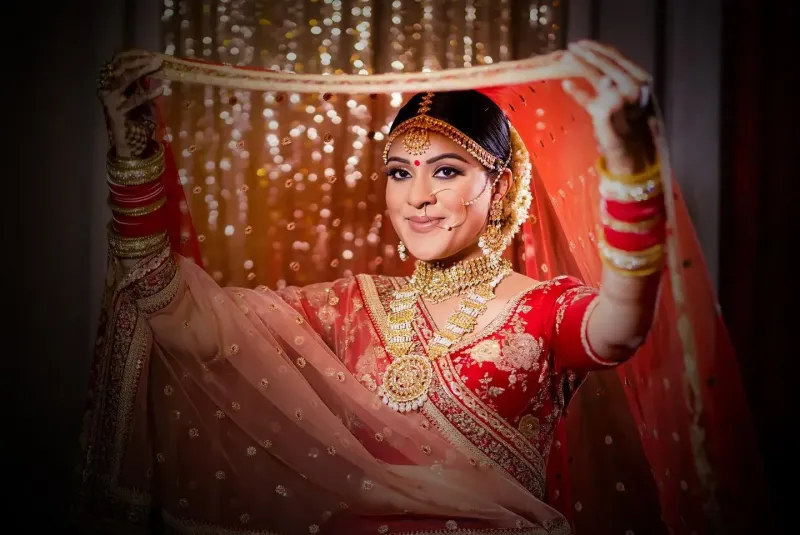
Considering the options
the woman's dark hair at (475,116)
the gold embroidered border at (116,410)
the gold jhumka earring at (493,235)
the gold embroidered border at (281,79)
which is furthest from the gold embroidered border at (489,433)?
the gold embroidered border at (116,410)

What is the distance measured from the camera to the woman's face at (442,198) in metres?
1.64

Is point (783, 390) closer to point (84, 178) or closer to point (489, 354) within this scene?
point (489, 354)

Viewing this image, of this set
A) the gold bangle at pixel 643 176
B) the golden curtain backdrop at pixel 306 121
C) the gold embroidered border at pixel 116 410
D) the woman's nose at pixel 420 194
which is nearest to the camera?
the gold bangle at pixel 643 176

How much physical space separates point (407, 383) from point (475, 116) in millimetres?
615

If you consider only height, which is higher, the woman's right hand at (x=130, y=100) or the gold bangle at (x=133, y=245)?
the woman's right hand at (x=130, y=100)

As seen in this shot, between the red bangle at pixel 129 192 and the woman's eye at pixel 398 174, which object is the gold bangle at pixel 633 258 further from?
the red bangle at pixel 129 192

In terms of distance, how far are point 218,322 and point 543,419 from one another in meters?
0.79

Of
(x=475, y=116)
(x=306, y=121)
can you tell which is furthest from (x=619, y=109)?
(x=306, y=121)

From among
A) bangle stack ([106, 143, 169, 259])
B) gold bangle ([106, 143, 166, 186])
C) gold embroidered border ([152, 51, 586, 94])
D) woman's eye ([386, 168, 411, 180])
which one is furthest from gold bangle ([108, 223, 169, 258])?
woman's eye ([386, 168, 411, 180])

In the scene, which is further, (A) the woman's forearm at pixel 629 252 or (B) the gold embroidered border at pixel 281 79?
(B) the gold embroidered border at pixel 281 79

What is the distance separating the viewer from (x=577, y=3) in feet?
6.12

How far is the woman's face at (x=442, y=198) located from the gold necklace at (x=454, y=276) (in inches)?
1.6

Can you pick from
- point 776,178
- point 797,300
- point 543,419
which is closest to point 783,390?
point 797,300

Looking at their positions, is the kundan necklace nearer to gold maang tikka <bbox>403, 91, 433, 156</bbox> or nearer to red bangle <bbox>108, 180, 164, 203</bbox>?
gold maang tikka <bbox>403, 91, 433, 156</bbox>
